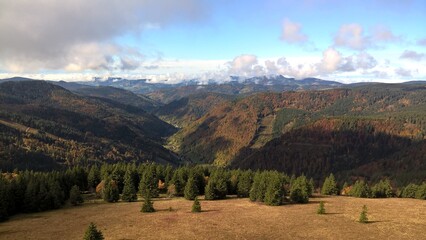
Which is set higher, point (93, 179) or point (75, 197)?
point (75, 197)

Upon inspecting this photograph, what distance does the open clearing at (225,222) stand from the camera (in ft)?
211

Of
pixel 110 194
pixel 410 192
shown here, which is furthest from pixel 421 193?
pixel 110 194

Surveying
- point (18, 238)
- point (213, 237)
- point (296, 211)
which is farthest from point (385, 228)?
point (18, 238)

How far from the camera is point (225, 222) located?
74.0m

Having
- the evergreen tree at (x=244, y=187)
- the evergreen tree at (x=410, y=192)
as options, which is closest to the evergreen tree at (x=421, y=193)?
the evergreen tree at (x=410, y=192)

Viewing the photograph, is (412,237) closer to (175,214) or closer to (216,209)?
(216,209)

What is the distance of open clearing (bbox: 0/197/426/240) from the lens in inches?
2530

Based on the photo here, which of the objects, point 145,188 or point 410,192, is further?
point 410,192

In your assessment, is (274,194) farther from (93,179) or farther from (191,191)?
(93,179)

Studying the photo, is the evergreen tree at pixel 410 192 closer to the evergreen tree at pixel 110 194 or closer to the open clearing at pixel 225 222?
the open clearing at pixel 225 222

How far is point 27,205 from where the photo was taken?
95062 millimetres

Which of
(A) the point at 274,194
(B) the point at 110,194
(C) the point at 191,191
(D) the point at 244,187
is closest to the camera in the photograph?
(A) the point at 274,194

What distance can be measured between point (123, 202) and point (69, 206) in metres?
16.3

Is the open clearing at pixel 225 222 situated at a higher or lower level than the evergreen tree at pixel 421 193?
higher
